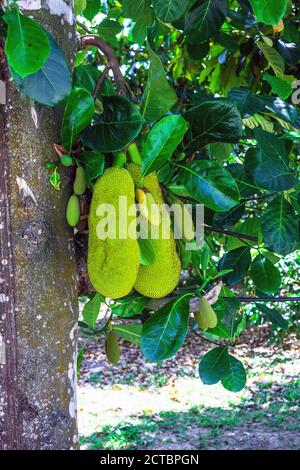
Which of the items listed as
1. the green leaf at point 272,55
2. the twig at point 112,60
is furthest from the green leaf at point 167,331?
the green leaf at point 272,55

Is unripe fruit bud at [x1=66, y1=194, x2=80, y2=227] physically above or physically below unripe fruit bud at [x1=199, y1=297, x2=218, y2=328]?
above

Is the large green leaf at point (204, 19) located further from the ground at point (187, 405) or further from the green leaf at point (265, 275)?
the ground at point (187, 405)

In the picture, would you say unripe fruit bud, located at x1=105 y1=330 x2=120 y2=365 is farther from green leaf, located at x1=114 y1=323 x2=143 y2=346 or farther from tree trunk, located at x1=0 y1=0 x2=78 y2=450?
tree trunk, located at x1=0 y1=0 x2=78 y2=450

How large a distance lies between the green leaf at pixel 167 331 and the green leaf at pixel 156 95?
0.28 meters

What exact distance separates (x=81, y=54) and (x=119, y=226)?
2.26ft

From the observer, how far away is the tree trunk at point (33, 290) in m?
0.74

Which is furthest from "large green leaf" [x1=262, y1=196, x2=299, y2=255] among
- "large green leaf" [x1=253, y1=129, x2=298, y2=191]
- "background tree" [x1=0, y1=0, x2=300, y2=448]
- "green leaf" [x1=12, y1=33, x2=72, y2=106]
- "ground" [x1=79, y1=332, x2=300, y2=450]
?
"ground" [x1=79, y1=332, x2=300, y2=450]

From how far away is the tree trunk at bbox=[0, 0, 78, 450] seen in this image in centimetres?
74

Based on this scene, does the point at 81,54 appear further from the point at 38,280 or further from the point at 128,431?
the point at 128,431

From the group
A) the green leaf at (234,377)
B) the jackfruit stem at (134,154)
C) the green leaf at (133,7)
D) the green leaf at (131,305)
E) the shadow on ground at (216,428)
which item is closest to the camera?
the jackfruit stem at (134,154)

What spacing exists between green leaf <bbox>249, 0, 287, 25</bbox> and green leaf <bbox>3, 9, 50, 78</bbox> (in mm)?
330

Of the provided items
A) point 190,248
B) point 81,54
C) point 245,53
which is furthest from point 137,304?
point 245,53

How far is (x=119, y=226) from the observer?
0.78 meters

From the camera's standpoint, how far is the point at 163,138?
770 millimetres
